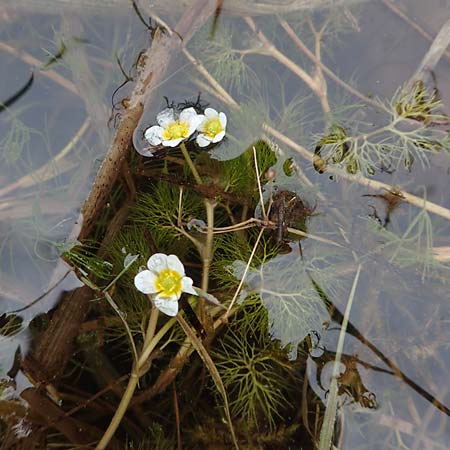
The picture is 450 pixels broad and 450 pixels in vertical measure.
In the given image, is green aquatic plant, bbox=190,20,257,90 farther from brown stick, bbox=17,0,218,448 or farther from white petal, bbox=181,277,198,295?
white petal, bbox=181,277,198,295

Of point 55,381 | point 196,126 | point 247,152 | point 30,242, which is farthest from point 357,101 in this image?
point 55,381

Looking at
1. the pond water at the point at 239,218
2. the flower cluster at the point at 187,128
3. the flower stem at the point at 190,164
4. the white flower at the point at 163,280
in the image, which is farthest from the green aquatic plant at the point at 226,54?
the white flower at the point at 163,280

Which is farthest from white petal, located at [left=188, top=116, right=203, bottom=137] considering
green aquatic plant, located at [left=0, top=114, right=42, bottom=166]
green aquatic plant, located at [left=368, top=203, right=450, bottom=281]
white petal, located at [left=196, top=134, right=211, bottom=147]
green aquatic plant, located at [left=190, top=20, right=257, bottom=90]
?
green aquatic plant, located at [left=368, top=203, right=450, bottom=281]

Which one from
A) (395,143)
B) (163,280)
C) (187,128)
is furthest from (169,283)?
(395,143)

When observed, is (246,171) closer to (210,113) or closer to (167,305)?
(210,113)

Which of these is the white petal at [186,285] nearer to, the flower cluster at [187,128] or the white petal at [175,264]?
the white petal at [175,264]

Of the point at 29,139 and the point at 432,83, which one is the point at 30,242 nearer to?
the point at 29,139
